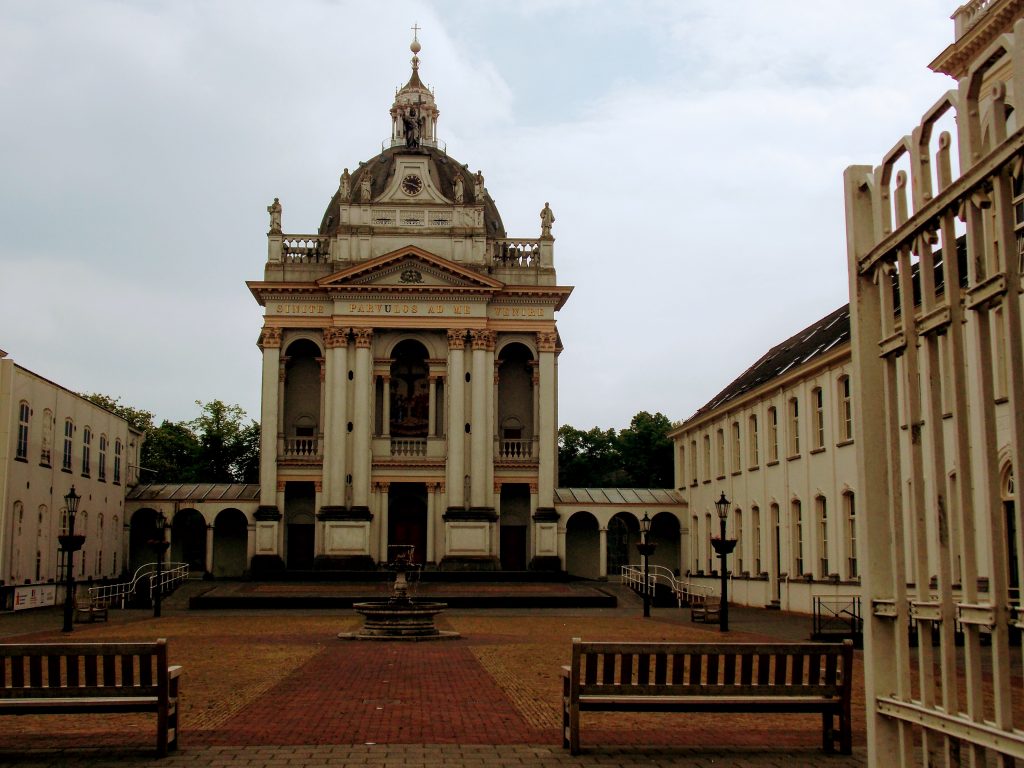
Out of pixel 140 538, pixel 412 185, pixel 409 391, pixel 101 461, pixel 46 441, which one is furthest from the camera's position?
pixel 140 538

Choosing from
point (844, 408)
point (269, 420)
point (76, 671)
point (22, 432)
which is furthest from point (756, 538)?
point (76, 671)

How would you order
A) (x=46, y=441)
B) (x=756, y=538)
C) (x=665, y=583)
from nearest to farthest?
(x=46, y=441) < (x=756, y=538) < (x=665, y=583)

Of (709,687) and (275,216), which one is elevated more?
(275,216)

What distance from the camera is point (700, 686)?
1141 centimetres

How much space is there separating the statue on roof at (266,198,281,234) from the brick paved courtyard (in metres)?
37.6

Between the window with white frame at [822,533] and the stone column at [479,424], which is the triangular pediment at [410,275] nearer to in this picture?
the stone column at [479,424]

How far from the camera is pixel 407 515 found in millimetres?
59875

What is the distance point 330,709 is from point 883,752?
9097 millimetres

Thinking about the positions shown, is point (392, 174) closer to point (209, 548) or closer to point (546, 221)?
point (546, 221)

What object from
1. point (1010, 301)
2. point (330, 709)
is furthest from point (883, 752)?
point (330, 709)

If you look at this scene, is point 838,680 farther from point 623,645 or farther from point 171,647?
point 171,647

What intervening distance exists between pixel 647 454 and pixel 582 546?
1139 inches

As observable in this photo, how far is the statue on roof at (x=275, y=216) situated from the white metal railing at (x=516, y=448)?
15.2 meters

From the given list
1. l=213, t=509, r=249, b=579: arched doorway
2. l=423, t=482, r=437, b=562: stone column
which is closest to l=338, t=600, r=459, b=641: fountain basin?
l=423, t=482, r=437, b=562: stone column
